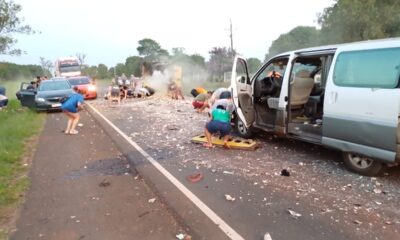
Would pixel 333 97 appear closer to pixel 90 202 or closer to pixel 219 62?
pixel 90 202

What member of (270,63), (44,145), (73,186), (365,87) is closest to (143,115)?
(44,145)

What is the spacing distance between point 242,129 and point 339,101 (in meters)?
3.08

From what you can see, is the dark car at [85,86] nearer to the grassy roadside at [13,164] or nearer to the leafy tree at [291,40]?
the grassy roadside at [13,164]

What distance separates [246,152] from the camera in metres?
7.69

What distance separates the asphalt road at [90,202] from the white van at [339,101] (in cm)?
298

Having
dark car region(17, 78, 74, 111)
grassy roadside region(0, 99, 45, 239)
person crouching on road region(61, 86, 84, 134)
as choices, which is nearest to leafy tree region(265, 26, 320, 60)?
dark car region(17, 78, 74, 111)

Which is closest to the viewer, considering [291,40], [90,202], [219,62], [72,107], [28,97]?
[90,202]

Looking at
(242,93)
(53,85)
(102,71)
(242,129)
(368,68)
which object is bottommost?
(102,71)

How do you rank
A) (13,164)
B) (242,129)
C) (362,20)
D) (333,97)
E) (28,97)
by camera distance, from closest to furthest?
1. (333,97)
2. (13,164)
3. (242,129)
4. (28,97)
5. (362,20)

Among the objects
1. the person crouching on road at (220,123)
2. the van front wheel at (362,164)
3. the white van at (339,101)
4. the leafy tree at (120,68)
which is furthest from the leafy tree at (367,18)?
the leafy tree at (120,68)

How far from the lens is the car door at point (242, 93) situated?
26.8 feet

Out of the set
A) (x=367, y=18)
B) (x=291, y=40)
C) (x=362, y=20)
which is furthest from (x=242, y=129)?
(x=291, y=40)

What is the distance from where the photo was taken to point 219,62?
60.6 meters

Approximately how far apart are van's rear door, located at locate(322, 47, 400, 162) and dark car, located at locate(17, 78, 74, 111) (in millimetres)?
12948
